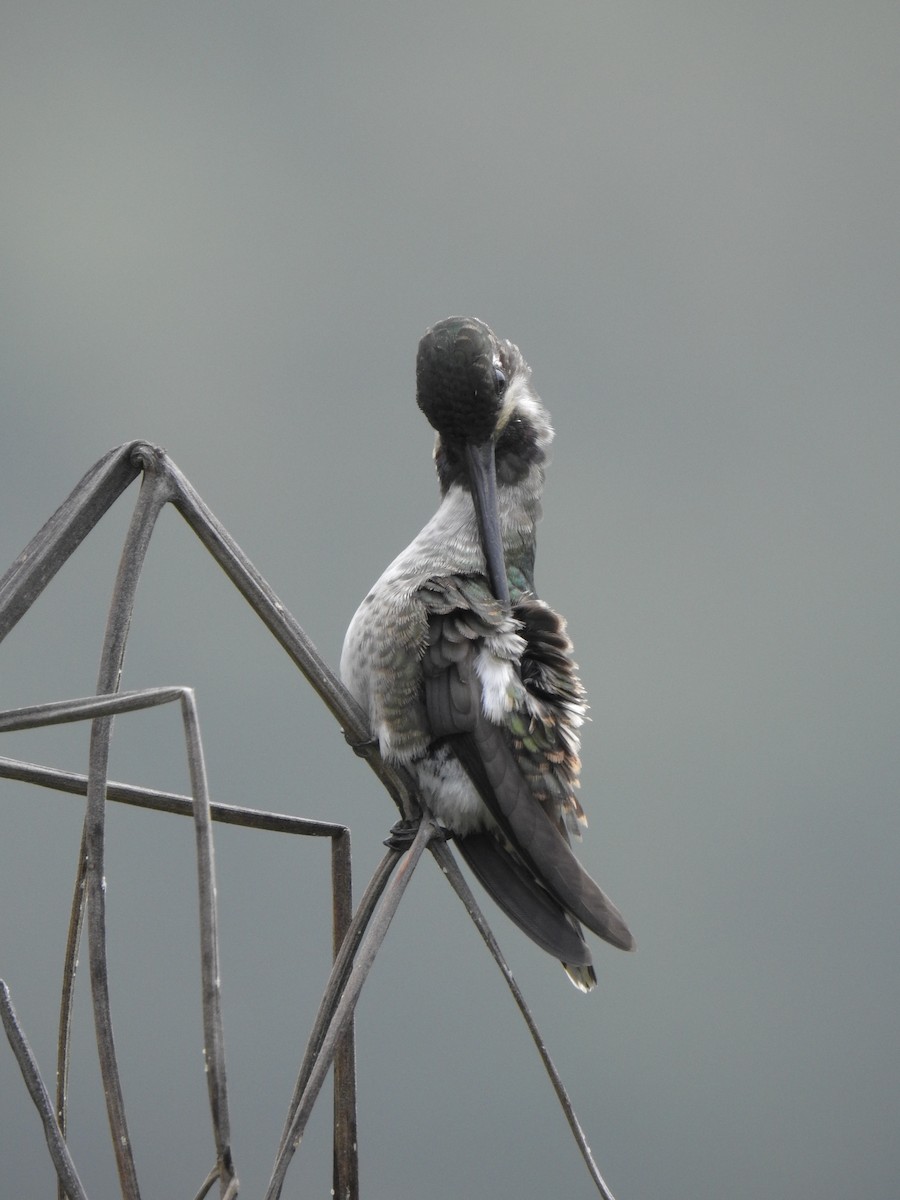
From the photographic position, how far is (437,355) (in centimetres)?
130

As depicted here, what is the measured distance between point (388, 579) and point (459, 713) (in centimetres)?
20

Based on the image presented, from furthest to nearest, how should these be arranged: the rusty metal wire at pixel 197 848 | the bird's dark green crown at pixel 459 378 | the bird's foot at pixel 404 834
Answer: the bird's dark green crown at pixel 459 378 → the bird's foot at pixel 404 834 → the rusty metal wire at pixel 197 848

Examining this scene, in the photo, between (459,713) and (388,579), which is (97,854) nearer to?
(459,713)

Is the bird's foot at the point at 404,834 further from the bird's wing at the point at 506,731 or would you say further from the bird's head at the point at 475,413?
the bird's head at the point at 475,413

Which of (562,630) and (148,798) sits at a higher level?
(562,630)

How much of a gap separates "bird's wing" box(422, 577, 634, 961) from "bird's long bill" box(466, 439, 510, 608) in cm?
2

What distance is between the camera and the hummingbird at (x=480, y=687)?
113 centimetres

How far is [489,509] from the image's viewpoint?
1333 mm

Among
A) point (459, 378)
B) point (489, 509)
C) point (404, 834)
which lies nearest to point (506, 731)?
point (404, 834)

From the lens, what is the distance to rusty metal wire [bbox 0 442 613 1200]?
0.65 meters

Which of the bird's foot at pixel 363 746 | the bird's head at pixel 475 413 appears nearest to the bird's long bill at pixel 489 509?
the bird's head at pixel 475 413

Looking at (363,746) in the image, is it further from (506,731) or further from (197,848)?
(197,848)

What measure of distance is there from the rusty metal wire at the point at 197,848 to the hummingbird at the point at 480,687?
0.20m

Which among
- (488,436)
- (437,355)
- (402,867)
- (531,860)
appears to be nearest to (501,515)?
(488,436)
